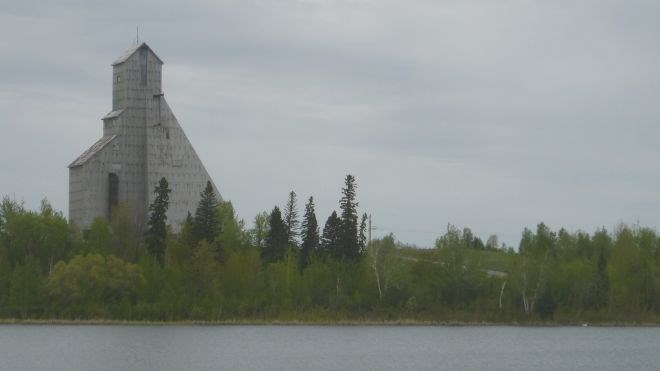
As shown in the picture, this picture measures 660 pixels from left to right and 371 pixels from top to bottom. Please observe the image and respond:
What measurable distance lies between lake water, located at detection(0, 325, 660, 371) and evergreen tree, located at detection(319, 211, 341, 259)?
49.0 ft

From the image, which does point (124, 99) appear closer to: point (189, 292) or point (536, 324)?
point (189, 292)

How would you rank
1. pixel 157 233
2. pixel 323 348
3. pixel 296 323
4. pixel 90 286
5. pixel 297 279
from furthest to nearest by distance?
pixel 157 233 → pixel 297 279 → pixel 296 323 → pixel 90 286 → pixel 323 348

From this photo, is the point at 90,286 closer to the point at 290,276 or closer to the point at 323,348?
the point at 290,276

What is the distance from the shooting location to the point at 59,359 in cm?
6456

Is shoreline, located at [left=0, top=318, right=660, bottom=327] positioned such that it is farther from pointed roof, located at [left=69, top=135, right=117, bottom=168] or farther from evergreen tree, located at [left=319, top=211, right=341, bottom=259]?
pointed roof, located at [left=69, top=135, right=117, bottom=168]

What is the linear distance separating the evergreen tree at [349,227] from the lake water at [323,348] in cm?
1397

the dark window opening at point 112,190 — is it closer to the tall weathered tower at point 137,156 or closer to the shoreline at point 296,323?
the tall weathered tower at point 137,156

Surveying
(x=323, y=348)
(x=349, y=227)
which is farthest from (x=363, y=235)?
(x=323, y=348)

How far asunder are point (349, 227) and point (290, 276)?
10.1m

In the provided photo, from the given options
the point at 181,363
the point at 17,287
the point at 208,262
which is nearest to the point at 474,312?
the point at 208,262

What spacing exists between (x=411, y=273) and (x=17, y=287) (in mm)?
29594

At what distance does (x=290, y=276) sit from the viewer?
333 ft

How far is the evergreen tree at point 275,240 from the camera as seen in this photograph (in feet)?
366

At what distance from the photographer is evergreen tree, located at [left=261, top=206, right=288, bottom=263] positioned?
11144 cm
